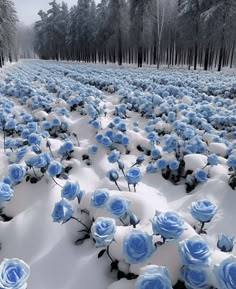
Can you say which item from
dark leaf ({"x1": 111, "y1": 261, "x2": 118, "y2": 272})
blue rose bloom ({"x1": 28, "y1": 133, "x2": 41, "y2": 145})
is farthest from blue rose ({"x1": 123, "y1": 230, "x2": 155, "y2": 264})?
blue rose bloom ({"x1": 28, "y1": 133, "x2": 41, "y2": 145})

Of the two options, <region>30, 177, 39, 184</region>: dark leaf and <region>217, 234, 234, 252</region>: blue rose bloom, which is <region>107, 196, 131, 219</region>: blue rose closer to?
<region>217, 234, 234, 252</region>: blue rose bloom

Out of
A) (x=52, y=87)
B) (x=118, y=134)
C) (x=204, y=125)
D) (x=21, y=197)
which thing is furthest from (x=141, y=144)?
(x=52, y=87)

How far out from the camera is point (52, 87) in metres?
11.0

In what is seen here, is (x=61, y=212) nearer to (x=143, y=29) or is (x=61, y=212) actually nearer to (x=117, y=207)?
(x=117, y=207)

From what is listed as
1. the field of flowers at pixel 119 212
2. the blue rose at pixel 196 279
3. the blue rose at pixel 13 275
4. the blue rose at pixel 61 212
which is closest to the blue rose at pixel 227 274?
the field of flowers at pixel 119 212

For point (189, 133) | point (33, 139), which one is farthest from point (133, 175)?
point (189, 133)

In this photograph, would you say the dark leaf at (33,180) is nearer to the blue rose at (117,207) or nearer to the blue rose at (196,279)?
the blue rose at (117,207)

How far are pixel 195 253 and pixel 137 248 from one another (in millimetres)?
331

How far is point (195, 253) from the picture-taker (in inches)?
59.0

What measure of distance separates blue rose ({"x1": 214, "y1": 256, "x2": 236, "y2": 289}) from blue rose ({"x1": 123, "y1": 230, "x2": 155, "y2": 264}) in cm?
39

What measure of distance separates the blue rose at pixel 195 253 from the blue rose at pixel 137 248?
0.65 feet

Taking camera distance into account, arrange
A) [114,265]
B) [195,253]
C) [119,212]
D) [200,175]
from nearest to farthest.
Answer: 1. [195,253]
2. [119,212]
3. [114,265]
4. [200,175]

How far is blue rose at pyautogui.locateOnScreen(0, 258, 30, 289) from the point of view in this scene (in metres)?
1.37

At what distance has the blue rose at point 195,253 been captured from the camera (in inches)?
58.7
